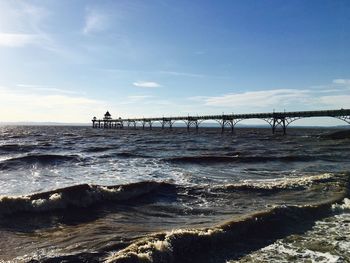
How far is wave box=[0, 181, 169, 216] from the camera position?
1375cm

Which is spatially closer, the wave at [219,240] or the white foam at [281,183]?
the wave at [219,240]

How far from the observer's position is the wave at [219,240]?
9.11 m

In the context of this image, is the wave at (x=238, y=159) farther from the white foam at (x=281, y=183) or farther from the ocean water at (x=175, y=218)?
the white foam at (x=281, y=183)

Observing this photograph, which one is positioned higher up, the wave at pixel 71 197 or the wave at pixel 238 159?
the wave at pixel 71 197

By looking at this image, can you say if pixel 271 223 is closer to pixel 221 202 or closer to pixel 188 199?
pixel 221 202

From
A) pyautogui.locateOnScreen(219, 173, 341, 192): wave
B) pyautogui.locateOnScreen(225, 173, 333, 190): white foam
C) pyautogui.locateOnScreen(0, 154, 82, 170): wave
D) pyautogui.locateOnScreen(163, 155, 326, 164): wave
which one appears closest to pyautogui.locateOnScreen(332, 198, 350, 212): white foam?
pyautogui.locateOnScreen(219, 173, 341, 192): wave

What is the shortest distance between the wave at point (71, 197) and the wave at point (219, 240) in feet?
19.0

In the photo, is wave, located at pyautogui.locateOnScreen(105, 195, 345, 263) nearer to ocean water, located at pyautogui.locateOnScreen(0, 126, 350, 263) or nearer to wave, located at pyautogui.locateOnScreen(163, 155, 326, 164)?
ocean water, located at pyautogui.locateOnScreen(0, 126, 350, 263)

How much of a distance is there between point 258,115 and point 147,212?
78362 mm

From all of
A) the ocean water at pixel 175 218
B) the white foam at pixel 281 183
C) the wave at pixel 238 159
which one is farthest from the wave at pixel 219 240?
the wave at pixel 238 159

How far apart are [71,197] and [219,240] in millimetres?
7277

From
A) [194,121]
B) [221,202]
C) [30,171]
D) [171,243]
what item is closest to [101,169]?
[30,171]

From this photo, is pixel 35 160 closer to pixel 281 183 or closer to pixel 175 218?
pixel 281 183

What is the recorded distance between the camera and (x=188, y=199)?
16359 millimetres
